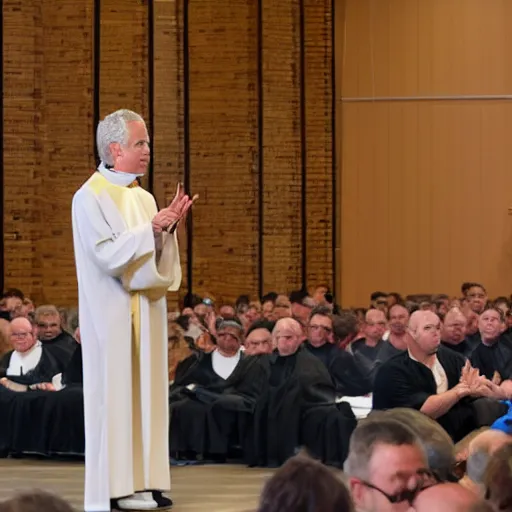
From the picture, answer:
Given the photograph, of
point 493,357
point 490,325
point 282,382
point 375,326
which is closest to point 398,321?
point 375,326

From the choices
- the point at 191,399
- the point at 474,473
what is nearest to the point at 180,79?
the point at 191,399

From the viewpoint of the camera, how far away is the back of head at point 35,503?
2.70m

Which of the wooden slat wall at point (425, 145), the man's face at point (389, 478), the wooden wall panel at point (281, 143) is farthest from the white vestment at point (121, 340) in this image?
the wooden slat wall at point (425, 145)

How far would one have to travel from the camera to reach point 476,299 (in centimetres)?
1698

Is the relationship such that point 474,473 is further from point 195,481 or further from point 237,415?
point 237,415

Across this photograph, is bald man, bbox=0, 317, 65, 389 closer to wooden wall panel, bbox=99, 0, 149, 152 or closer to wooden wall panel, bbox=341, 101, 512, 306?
Result: wooden wall panel, bbox=99, 0, 149, 152

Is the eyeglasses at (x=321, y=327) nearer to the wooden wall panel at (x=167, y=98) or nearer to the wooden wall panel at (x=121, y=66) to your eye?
the wooden wall panel at (x=167, y=98)

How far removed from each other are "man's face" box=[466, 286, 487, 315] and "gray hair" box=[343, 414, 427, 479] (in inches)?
A: 503

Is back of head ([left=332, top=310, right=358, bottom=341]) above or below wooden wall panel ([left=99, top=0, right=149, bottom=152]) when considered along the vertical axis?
below

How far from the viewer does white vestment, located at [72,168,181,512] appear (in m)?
6.54

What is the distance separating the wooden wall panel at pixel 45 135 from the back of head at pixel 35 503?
1407 centimetres

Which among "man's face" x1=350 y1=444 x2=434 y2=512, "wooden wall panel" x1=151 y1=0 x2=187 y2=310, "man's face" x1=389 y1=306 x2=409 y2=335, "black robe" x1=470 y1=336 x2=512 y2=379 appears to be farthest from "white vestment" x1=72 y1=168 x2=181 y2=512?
"wooden wall panel" x1=151 y1=0 x2=187 y2=310

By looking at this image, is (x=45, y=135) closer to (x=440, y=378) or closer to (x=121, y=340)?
(x=440, y=378)

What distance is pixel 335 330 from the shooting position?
13438 millimetres
